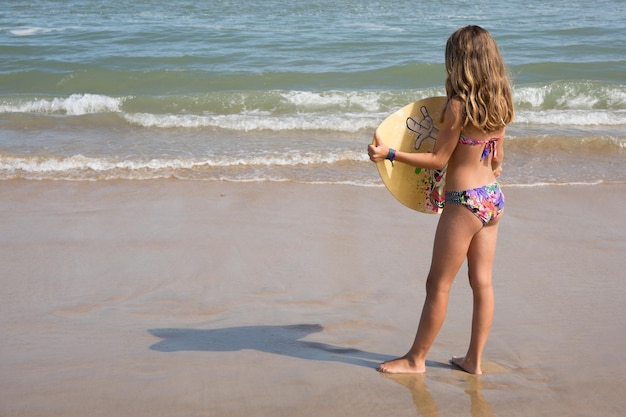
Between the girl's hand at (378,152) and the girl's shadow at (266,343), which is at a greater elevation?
the girl's hand at (378,152)

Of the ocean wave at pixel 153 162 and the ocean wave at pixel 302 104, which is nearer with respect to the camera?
the ocean wave at pixel 153 162

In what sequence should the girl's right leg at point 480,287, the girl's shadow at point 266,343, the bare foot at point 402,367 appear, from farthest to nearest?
the girl's shadow at point 266,343, the bare foot at point 402,367, the girl's right leg at point 480,287

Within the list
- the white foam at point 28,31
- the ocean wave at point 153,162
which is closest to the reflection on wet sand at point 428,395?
the ocean wave at point 153,162

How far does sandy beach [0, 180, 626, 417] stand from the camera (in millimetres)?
3273

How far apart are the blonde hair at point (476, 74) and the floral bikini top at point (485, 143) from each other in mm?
102

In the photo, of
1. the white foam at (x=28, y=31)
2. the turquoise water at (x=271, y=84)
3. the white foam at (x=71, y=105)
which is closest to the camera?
the turquoise water at (x=271, y=84)

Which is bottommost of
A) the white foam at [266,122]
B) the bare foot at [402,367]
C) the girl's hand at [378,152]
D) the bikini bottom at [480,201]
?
the bare foot at [402,367]

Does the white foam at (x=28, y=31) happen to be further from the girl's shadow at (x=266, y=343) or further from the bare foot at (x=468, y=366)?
the bare foot at (x=468, y=366)

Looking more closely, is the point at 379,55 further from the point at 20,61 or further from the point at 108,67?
the point at 20,61

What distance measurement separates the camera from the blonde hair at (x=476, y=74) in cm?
311

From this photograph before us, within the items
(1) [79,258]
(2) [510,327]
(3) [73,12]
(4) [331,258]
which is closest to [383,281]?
(4) [331,258]

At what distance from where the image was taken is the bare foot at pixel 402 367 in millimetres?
3504

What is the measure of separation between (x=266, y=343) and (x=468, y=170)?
138 centimetres

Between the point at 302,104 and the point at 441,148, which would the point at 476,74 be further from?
the point at 302,104
